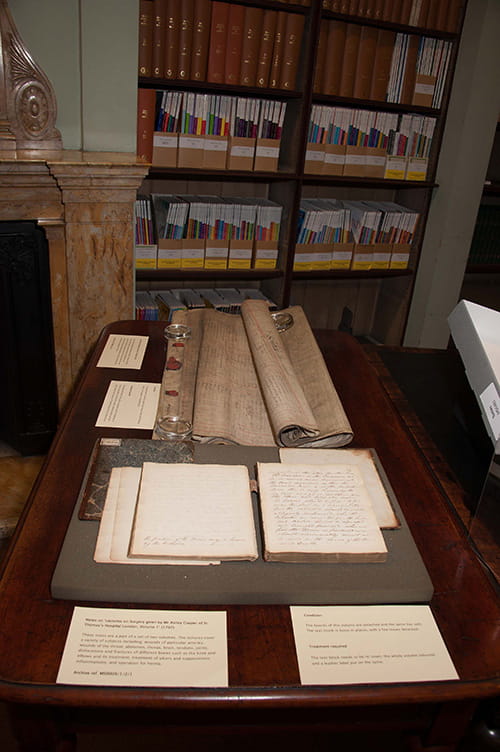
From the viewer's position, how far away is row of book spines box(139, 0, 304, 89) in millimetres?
2225

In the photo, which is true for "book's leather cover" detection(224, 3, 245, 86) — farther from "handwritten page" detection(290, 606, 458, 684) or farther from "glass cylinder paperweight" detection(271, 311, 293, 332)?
"handwritten page" detection(290, 606, 458, 684)

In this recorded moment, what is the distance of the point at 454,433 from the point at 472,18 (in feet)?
7.53

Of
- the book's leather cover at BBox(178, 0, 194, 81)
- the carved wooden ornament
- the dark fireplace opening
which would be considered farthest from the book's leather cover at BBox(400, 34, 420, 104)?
the dark fireplace opening

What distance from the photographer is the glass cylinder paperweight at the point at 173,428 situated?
36.5 inches

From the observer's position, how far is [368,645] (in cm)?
63

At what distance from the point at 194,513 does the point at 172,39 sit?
2.16m

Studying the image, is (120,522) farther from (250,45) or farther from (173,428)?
(250,45)

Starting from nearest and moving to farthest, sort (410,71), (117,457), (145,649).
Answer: (145,649)
(117,457)
(410,71)

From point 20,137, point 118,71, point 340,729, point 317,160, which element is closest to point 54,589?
point 340,729

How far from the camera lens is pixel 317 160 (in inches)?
104

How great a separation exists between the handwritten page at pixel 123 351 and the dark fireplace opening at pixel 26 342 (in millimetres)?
762

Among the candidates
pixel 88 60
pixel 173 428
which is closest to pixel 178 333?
pixel 173 428

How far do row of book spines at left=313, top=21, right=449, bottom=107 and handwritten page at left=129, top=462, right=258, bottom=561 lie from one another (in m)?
2.27

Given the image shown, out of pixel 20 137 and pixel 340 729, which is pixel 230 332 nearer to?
pixel 340 729
